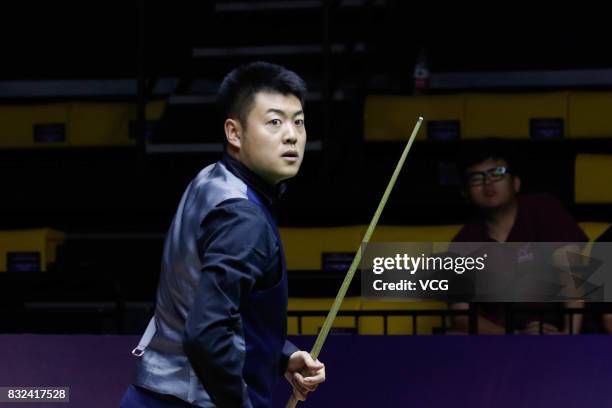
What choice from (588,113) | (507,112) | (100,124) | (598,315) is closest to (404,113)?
(507,112)

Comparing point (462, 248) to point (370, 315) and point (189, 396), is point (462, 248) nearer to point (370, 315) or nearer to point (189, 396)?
point (370, 315)

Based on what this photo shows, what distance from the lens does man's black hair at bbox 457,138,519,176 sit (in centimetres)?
410

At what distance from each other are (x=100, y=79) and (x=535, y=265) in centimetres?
523

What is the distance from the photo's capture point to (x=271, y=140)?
1838mm

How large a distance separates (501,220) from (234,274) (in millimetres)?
2681

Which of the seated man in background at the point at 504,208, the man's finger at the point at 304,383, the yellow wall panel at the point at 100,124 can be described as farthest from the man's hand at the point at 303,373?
the yellow wall panel at the point at 100,124

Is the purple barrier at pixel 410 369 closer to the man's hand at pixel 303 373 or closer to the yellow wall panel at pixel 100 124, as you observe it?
the man's hand at pixel 303 373

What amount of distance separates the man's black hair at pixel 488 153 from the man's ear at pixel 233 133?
2.37 meters

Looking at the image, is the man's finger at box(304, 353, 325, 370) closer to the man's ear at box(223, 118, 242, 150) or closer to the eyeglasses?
the man's ear at box(223, 118, 242, 150)

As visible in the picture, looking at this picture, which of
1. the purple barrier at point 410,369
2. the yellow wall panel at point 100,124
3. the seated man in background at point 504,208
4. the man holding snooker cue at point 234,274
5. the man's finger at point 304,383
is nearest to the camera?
the man holding snooker cue at point 234,274

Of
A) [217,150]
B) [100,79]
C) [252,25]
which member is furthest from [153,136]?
[100,79]

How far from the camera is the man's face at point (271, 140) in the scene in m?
1.84

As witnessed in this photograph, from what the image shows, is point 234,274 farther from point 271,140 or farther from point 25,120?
point 25,120

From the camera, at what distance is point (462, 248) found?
3867 mm
